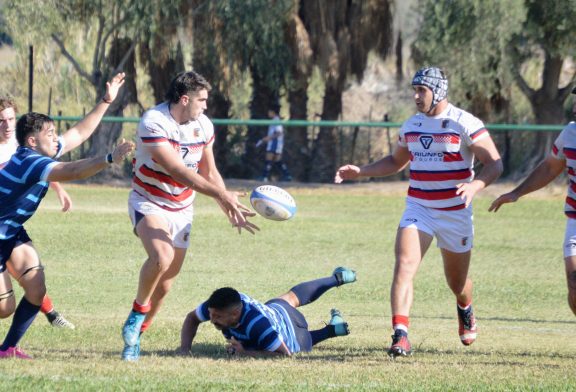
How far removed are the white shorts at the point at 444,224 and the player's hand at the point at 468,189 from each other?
Result: 0.40 m

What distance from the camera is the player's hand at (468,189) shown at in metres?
8.20

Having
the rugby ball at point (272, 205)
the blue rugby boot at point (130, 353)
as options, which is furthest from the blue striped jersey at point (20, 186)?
the rugby ball at point (272, 205)

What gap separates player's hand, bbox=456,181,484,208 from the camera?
26.9ft

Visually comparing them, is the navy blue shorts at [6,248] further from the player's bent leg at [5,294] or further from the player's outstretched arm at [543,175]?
the player's outstretched arm at [543,175]

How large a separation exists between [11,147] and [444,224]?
12.2 ft

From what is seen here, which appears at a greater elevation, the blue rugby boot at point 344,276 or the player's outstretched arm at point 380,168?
the player's outstretched arm at point 380,168

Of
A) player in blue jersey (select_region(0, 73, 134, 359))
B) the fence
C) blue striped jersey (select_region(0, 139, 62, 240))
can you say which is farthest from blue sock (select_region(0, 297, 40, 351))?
the fence

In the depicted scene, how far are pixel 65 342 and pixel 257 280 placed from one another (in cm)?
487

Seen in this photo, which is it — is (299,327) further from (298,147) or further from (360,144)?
(360,144)

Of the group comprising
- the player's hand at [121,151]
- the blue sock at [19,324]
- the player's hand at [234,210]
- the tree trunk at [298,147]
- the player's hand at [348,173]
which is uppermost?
the player's hand at [121,151]

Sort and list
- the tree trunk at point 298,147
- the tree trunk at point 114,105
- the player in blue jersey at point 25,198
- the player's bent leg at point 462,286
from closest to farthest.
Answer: the player in blue jersey at point 25,198, the player's bent leg at point 462,286, the tree trunk at point 114,105, the tree trunk at point 298,147

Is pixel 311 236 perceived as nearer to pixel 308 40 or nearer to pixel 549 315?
pixel 549 315

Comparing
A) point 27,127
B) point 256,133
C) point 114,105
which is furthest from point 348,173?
point 256,133

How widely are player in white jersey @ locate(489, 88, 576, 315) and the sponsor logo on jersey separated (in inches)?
29.7
